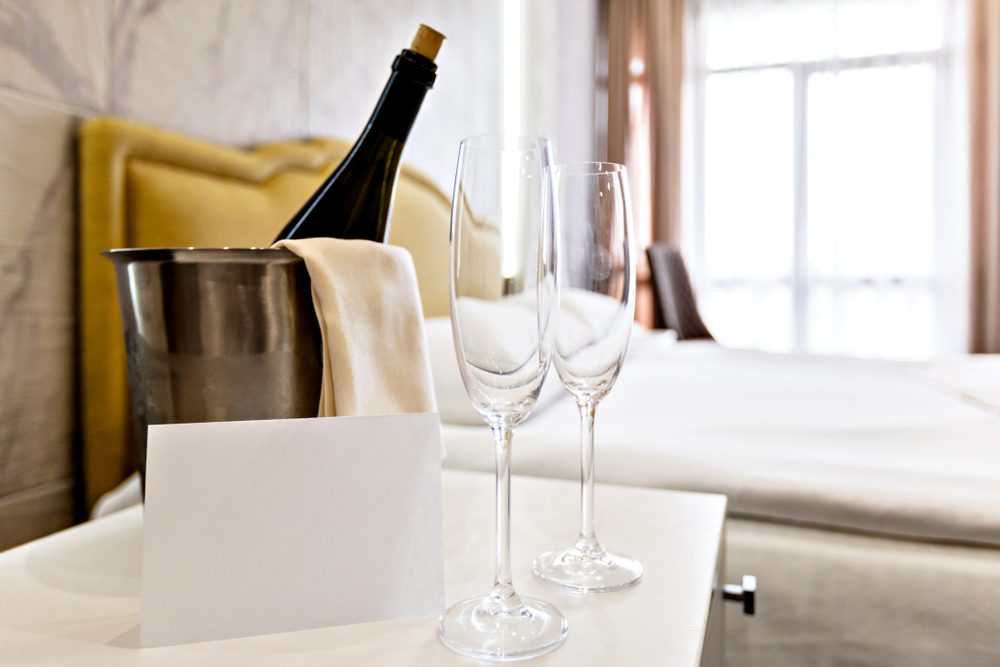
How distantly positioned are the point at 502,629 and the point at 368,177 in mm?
414

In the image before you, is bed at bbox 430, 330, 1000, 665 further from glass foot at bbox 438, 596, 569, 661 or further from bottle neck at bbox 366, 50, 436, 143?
bottle neck at bbox 366, 50, 436, 143

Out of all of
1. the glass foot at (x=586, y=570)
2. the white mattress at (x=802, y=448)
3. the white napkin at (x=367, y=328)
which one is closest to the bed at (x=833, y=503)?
the white mattress at (x=802, y=448)

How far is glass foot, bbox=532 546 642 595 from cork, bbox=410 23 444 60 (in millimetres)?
426

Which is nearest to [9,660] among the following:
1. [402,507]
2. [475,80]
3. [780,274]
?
[402,507]

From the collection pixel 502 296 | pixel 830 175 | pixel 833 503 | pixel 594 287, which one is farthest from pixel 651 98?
pixel 502 296

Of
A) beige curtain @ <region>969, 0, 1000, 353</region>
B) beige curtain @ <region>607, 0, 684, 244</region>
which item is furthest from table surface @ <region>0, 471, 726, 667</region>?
beige curtain @ <region>969, 0, 1000, 353</region>

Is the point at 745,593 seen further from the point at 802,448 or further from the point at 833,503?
the point at 802,448

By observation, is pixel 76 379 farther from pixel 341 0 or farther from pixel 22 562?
pixel 341 0

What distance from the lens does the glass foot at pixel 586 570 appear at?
1.64ft

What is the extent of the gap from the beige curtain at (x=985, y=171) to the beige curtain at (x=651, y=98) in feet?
4.87

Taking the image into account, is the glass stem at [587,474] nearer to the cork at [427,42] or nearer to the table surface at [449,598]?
the table surface at [449,598]

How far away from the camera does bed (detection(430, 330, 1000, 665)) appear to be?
0.77m

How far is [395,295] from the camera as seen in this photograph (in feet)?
1.88

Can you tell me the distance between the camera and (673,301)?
327 cm
